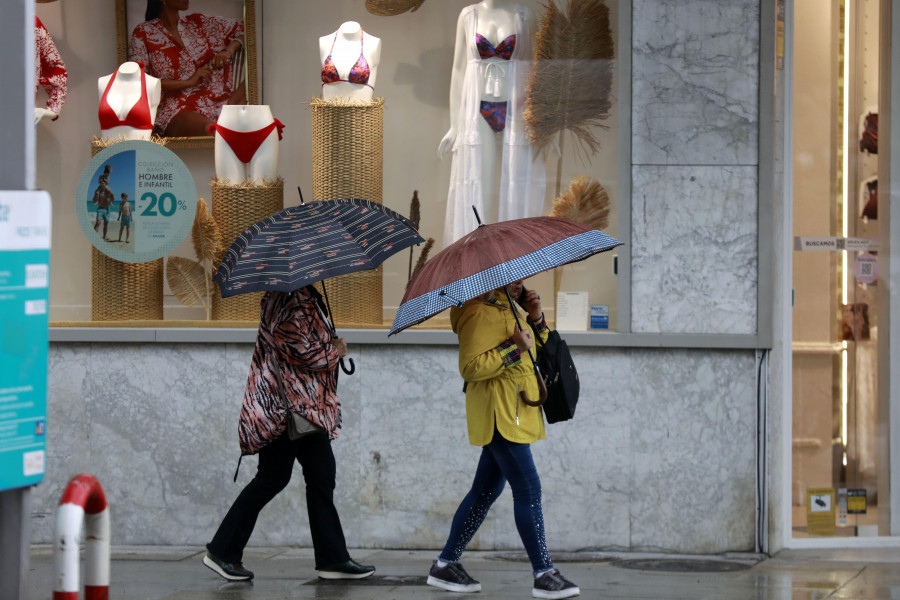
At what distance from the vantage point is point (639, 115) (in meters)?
6.18

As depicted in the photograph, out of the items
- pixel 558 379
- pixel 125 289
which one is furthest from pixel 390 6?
pixel 558 379

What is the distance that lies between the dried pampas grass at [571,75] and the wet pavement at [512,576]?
8.06ft

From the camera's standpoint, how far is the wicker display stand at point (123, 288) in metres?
6.62

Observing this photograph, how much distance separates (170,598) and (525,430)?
190 cm

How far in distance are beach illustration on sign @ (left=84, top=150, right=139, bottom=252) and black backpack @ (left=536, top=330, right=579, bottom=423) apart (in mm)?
3150

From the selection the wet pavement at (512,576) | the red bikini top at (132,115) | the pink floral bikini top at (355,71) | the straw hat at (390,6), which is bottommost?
the wet pavement at (512,576)

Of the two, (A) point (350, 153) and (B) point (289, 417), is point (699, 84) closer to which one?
(A) point (350, 153)

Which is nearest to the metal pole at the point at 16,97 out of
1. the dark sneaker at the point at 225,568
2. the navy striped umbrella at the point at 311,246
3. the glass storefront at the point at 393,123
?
the navy striped umbrella at the point at 311,246

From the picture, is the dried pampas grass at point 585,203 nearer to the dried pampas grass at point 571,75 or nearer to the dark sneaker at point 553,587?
the dried pampas grass at point 571,75

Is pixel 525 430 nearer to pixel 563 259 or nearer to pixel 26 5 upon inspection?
pixel 563 259

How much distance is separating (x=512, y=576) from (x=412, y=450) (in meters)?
1.03

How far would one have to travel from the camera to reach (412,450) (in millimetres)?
6258

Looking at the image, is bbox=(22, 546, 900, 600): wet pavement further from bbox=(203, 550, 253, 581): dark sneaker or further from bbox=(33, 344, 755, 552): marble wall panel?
bbox=(33, 344, 755, 552): marble wall panel

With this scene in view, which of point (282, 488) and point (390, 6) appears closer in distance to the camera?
point (282, 488)
